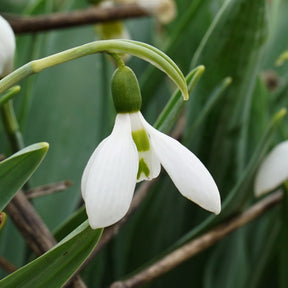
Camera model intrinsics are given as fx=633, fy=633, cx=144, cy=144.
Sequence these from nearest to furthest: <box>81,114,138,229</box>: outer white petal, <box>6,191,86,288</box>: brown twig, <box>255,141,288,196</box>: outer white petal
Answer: <box>81,114,138,229</box>: outer white petal → <box>6,191,86,288</box>: brown twig → <box>255,141,288,196</box>: outer white petal

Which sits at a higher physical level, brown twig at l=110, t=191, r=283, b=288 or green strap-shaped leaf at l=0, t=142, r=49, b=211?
green strap-shaped leaf at l=0, t=142, r=49, b=211

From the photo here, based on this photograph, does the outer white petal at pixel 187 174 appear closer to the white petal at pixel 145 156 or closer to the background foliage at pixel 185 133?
the white petal at pixel 145 156

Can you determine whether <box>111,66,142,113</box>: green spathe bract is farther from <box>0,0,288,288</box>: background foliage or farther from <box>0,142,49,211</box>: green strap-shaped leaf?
<box>0,0,288,288</box>: background foliage

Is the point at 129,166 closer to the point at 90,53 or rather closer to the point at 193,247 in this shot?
the point at 90,53

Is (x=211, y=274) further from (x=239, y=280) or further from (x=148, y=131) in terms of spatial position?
(x=148, y=131)

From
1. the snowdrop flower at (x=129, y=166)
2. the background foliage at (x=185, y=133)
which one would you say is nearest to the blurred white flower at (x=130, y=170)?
the snowdrop flower at (x=129, y=166)

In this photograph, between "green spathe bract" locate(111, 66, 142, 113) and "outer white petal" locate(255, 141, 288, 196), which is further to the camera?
"outer white petal" locate(255, 141, 288, 196)

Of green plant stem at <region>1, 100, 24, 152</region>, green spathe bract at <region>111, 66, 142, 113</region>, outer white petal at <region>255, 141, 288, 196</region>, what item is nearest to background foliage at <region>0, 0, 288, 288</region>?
outer white petal at <region>255, 141, 288, 196</region>
